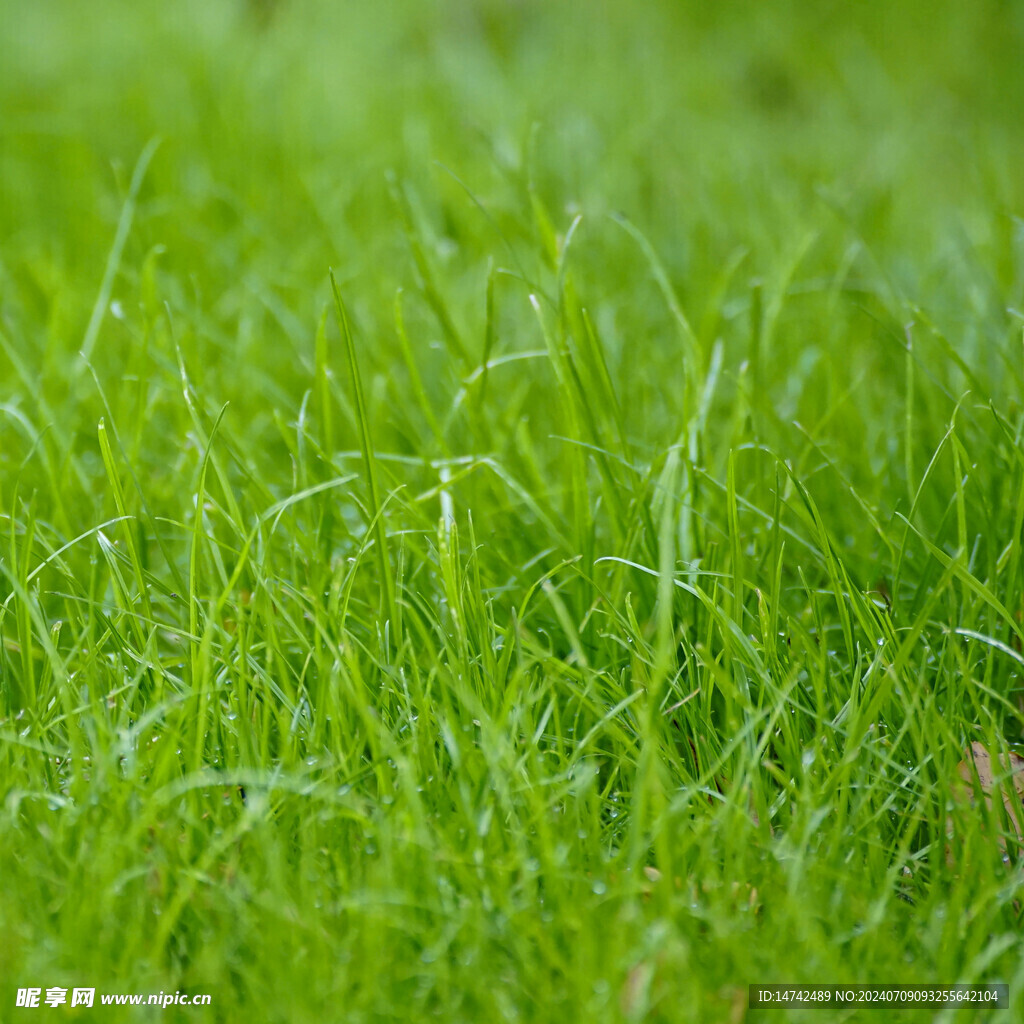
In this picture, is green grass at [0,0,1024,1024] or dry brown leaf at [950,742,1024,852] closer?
green grass at [0,0,1024,1024]

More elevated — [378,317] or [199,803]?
[378,317]

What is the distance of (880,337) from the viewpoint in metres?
2.21

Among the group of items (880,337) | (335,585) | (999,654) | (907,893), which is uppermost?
(880,337)

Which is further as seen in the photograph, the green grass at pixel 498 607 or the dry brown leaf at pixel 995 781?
the dry brown leaf at pixel 995 781

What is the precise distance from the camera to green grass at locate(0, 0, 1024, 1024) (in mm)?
1071

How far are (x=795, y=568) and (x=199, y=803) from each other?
0.97 metres

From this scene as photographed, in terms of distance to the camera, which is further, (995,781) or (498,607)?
(498,607)

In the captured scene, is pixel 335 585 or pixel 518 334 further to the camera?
pixel 518 334

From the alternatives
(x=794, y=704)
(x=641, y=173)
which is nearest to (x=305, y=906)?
(x=794, y=704)

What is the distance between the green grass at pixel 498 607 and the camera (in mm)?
1071

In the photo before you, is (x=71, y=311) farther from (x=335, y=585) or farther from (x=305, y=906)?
(x=305, y=906)

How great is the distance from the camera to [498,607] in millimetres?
1565

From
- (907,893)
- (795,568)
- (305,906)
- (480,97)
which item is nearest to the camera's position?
(305,906)

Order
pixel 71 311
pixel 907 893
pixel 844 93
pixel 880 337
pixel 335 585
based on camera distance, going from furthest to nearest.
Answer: pixel 844 93 < pixel 71 311 < pixel 880 337 < pixel 335 585 < pixel 907 893
